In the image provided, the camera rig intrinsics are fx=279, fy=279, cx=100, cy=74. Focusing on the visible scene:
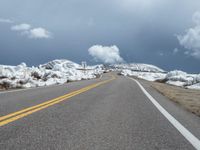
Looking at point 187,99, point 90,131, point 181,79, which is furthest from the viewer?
point 181,79

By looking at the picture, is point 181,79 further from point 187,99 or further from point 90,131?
point 90,131

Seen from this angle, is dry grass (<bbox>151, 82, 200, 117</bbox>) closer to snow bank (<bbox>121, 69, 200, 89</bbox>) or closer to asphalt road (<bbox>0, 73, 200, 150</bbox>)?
asphalt road (<bbox>0, 73, 200, 150</bbox>)

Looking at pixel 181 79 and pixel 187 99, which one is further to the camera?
pixel 181 79

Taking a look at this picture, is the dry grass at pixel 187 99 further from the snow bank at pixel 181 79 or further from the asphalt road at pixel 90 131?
the snow bank at pixel 181 79

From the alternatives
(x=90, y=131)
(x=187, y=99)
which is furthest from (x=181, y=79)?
(x=90, y=131)

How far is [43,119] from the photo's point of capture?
633 centimetres

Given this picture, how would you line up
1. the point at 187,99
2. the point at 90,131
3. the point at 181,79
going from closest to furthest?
the point at 90,131 → the point at 187,99 → the point at 181,79

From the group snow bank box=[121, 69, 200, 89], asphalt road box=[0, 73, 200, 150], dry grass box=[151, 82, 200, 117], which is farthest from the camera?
snow bank box=[121, 69, 200, 89]

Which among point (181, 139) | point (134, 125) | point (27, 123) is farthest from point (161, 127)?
point (27, 123)

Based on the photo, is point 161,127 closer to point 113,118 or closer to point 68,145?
point 113,118

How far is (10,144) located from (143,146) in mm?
2049

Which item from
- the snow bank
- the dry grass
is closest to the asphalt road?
the dry grass

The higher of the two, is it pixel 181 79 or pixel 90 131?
pixel 181 79

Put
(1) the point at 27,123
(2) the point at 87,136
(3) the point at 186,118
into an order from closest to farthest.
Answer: (2) the point at 87,136 < (1) the point at 27,123 < (3) the point at 186,118
